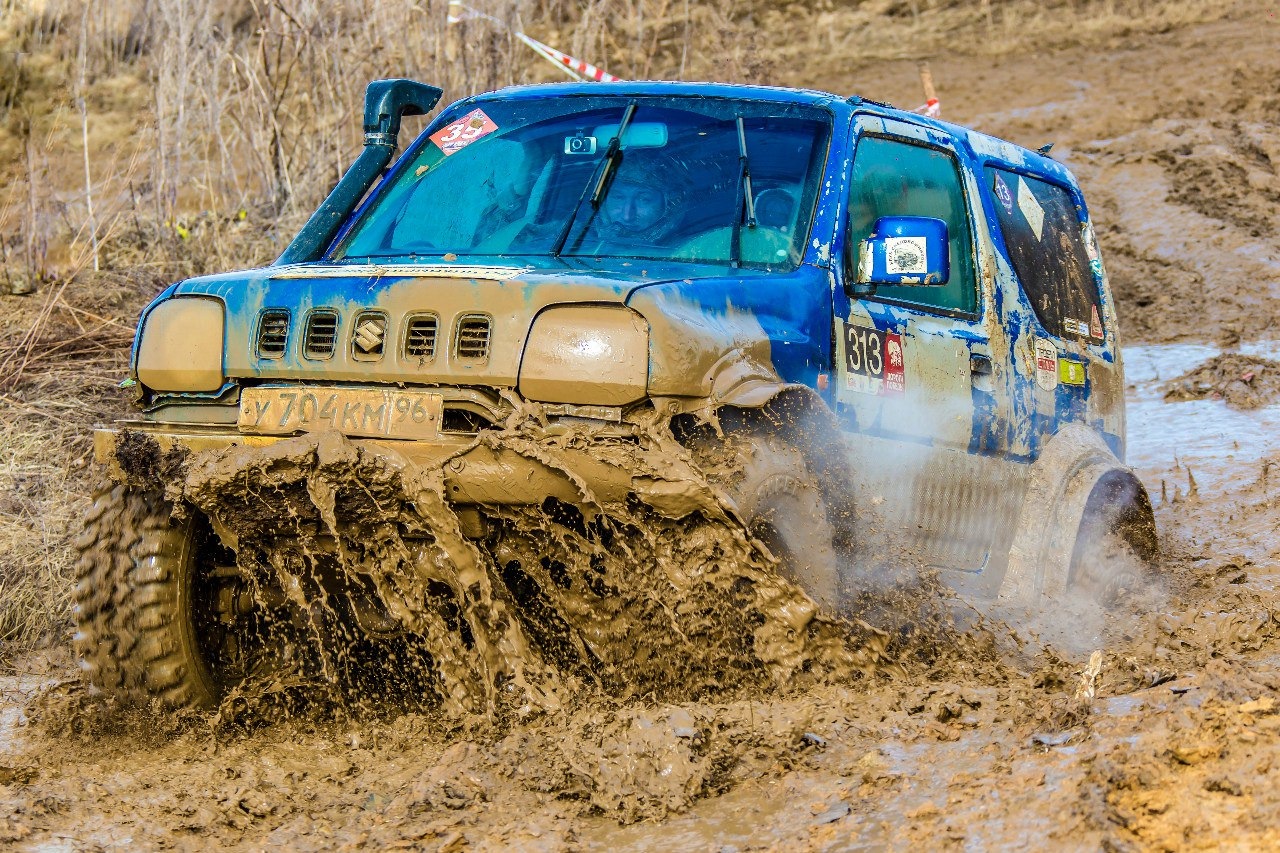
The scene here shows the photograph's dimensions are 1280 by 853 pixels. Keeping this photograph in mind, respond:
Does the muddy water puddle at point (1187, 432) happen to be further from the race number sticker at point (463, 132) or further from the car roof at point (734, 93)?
the race number sticker at point (463, 132)

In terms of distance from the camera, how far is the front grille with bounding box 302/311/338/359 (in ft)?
13.8

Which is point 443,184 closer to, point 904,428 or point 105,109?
point 904,428

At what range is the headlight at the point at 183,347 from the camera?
434cm

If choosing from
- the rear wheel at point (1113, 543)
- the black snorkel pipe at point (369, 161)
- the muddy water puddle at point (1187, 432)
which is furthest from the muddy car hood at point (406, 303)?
the muddy water puddle at point (1187, 432)

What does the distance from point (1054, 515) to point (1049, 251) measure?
1218mm

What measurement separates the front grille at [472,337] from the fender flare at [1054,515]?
2.47 m

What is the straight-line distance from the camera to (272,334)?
429 centimetres

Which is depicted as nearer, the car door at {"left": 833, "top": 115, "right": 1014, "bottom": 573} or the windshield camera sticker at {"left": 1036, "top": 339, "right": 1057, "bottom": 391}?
the car door at {"left": 833, "top": 115, "right": 1014, "bottom": 573}

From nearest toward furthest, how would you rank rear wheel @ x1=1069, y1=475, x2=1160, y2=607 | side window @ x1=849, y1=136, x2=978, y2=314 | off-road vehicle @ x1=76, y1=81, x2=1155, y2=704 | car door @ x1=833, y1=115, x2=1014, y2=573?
off-road vehicle @ x1=76, y1=81, x2=1155, y2=704 → car door @ x1=833, y1=115, x2=1014, y2=573 → side window @ x1=849, y1=136, x2=978, y2=314 → rear wheel @ x1=1069, y1=475, x2=1160, y2=607

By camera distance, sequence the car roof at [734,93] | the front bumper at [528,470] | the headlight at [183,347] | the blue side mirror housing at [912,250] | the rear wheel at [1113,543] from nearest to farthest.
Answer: the front bumper at [528,470]
the headlight at [183,347]
the blue side mirror housing at [912,250]
the car roof at [734,93]
the rear wheel at [1113,543]

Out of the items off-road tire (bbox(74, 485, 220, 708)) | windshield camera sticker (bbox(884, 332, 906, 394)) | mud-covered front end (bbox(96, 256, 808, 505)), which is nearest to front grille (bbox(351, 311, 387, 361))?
mud-covered front end (bbox(96, 256, 808, 505))

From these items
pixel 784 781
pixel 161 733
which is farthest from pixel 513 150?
pixel 784 781

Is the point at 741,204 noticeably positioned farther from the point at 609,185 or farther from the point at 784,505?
the point at 784,505

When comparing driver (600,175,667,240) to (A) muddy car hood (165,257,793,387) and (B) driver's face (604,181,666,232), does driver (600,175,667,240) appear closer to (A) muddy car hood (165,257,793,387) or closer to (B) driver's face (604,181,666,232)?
(B) driver's face (604,181,666,232)
